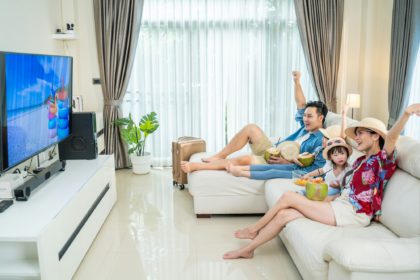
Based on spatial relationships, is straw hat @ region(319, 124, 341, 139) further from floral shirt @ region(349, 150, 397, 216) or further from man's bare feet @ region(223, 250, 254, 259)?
man's bare feet @ region(223, 250, 254, 259)

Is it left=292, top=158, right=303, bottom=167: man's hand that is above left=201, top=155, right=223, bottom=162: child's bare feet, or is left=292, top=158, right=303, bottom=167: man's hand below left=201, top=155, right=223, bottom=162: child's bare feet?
Answer: above

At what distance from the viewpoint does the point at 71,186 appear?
3.22 meters

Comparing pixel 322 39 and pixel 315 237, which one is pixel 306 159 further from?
pixel 322 39

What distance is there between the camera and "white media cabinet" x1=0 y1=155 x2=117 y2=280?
2.43 m

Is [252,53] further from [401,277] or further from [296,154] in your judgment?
[401,277]

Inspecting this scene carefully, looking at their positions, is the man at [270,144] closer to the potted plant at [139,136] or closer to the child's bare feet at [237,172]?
the child's bare feet at [237,172]

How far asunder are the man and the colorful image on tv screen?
122 centimetres

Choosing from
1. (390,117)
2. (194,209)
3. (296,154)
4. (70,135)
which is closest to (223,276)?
(194,209)

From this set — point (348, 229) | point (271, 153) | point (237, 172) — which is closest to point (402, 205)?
point (348, 229)

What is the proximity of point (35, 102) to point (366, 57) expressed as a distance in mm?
4035

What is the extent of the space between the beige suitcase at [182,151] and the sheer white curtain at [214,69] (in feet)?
3.21

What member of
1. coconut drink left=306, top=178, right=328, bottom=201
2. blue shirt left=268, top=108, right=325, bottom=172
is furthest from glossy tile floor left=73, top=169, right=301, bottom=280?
blue shirt left=268, top=108, right=325, bottom=172

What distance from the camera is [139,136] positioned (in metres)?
5.38

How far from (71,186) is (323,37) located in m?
3.73
